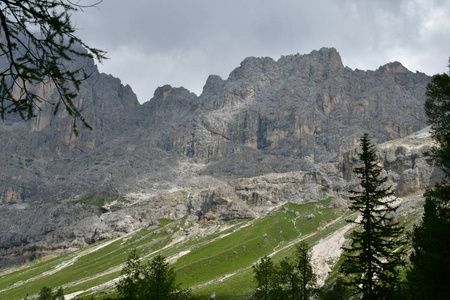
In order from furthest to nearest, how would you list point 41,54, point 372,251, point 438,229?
1. point 372,251
2. point 438,229
3. point 41,54

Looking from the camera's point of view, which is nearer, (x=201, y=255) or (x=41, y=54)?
A: (x=41, y=54)

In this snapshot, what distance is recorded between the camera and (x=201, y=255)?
137625mm

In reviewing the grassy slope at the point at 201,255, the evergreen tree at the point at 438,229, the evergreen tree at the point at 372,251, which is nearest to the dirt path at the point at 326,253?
the grassy slope at the point at 201,255

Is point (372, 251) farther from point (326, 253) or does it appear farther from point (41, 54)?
point (326, 253)

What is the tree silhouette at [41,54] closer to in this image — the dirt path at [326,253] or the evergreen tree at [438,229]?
the evergreen tree at [438,229]

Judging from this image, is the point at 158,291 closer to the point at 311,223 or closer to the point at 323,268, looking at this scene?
the point at 323,268

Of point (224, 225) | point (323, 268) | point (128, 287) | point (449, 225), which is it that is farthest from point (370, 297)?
point (224, 225)

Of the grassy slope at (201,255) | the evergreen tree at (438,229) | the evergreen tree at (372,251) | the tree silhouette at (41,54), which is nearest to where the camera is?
the tree silhouette at (41,54)

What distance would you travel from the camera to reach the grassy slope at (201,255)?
109 m

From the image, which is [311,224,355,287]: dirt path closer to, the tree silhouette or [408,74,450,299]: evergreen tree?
[408,74,450,299]: evergreen tree

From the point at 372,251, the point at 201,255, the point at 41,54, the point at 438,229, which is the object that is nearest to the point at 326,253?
the point at 201,255

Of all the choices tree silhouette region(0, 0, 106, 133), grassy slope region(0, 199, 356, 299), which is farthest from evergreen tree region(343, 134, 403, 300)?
grassy slope region(0, 199, 356, 299)

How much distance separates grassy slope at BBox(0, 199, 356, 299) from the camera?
4297 inches

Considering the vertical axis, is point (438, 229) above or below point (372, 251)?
above
